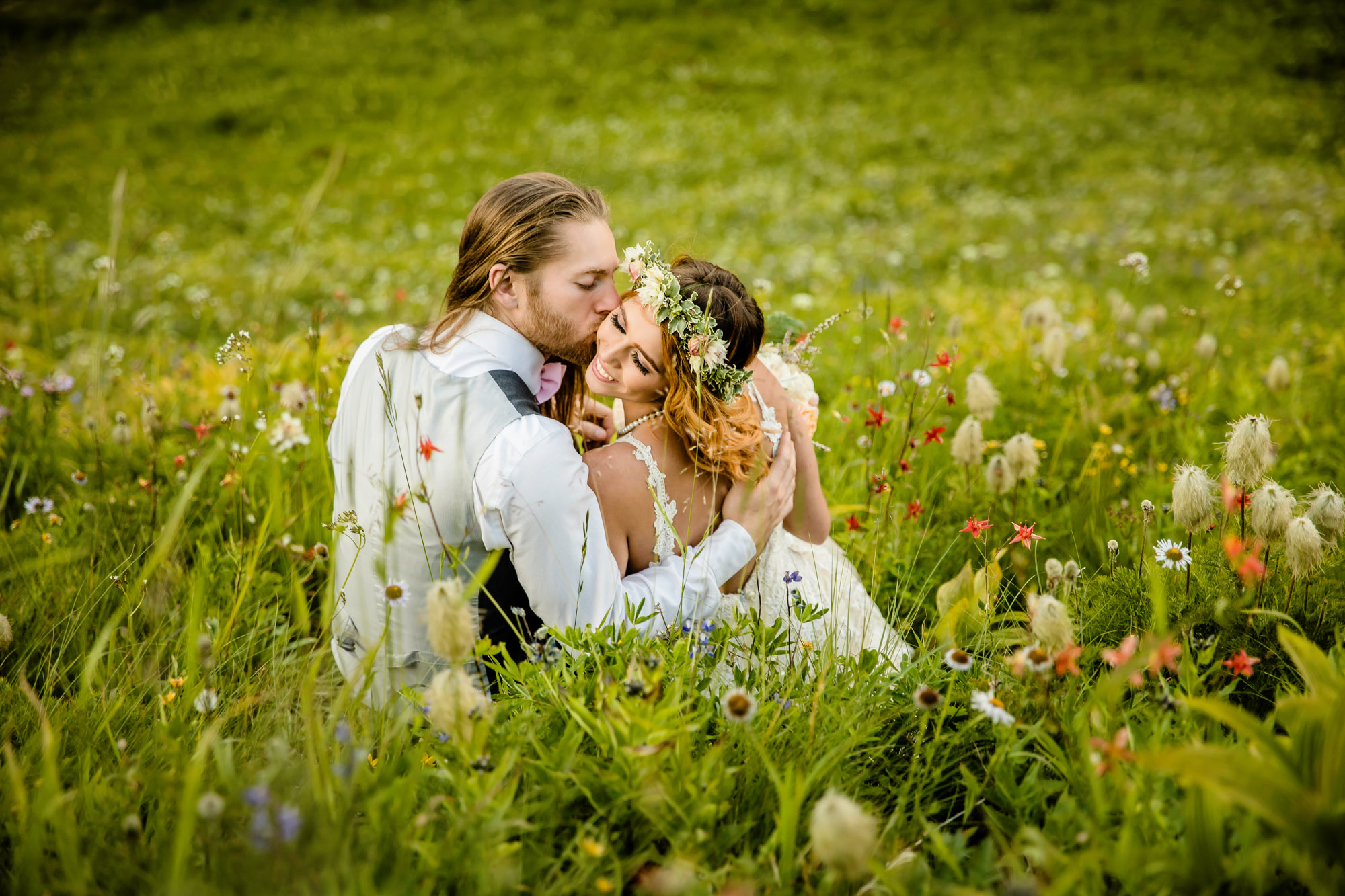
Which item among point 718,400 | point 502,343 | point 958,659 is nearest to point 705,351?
point 718,400

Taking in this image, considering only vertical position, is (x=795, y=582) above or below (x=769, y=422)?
below

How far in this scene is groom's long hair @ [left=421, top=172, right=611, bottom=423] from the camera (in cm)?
264

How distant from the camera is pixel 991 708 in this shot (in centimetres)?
165

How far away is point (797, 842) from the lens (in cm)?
165

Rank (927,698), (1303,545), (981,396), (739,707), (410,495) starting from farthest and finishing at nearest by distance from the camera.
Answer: (981,396), (410,495), (1303,545), (927,698), (739,707)

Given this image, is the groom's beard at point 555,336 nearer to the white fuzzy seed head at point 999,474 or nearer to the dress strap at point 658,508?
the dress strap at point 658,508

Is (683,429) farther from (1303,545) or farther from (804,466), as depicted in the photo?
(1303,545)

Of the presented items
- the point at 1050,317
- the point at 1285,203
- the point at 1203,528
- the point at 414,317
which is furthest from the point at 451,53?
the point at 1203,528

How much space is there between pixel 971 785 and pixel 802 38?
22.6 meters

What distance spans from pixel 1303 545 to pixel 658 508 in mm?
1638

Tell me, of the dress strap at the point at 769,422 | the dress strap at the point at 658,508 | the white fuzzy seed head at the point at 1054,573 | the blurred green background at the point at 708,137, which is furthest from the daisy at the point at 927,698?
the blurred green background at the point at 708,137

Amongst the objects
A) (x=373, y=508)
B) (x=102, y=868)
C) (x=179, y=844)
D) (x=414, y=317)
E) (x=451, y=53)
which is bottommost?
(x=414, y=317)

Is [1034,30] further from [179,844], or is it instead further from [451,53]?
[179,844]

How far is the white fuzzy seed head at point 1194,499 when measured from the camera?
2.11m
